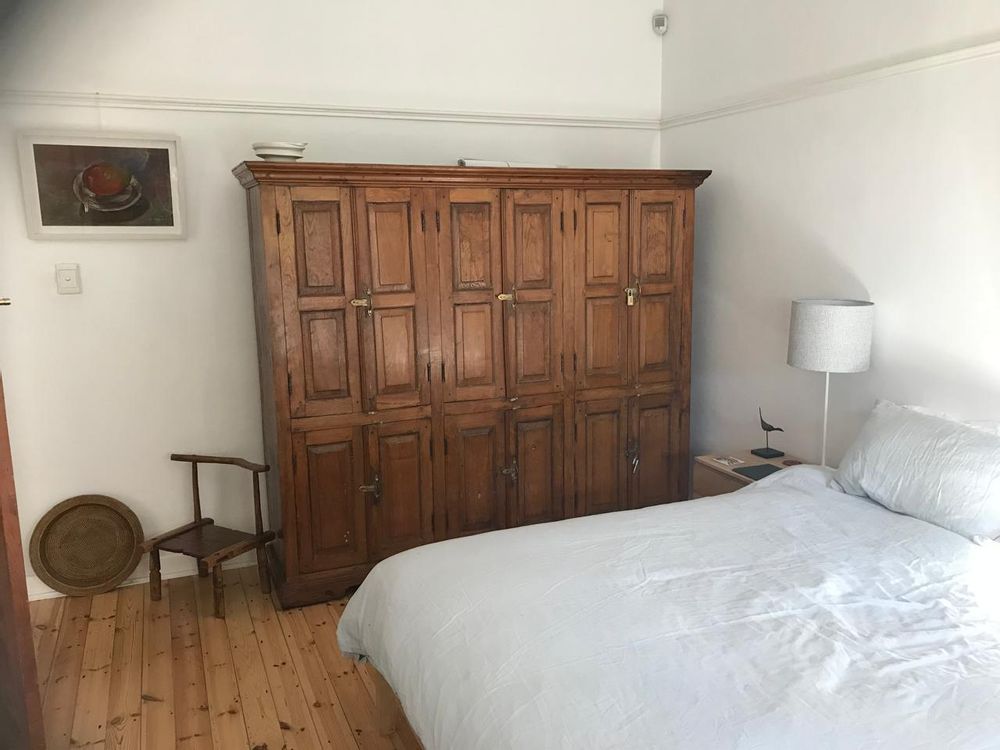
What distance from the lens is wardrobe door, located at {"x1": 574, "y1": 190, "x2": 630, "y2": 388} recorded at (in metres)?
3.69

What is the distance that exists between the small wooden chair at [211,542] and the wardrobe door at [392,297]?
0.63m

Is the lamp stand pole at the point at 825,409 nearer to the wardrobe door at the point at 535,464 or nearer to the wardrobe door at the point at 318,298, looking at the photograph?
the wardrobe door at the point at 535,464

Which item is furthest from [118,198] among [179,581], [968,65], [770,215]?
[968,65]

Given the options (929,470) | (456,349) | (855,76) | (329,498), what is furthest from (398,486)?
(855,76)

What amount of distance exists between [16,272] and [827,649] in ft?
10.8

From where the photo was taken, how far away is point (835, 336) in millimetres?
3004

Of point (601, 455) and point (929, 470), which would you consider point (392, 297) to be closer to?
Result: point (601, 455)

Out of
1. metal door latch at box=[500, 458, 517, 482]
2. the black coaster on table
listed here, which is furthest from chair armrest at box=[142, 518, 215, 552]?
the black coaster on table

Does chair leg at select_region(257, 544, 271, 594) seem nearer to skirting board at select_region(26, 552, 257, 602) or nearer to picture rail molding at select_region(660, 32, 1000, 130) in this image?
skirting board at select_region(26, 552, 257, 602)

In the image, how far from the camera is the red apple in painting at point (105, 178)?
342 cm

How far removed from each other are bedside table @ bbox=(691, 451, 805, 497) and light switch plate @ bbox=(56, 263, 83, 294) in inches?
109

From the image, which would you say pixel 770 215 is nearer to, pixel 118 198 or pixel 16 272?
pixel 118 198

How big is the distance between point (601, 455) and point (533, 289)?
867 mm

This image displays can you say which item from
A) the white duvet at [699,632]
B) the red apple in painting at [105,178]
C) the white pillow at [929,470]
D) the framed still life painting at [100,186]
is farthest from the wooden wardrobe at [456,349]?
the white pillow at [929,470]
